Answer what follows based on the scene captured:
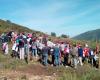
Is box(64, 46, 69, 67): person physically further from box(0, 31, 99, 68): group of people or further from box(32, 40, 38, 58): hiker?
box(32, 40, 38, 58): hiker

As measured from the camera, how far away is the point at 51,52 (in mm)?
32594

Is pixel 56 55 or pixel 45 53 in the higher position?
pixel 45 53

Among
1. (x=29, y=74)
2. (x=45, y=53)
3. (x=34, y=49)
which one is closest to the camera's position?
(x=29, y=74)

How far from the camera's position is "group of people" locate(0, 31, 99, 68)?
3225 cm

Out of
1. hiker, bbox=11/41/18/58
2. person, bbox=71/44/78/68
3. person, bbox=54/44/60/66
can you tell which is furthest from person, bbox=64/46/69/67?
hiker, bbox=11/41/18/58

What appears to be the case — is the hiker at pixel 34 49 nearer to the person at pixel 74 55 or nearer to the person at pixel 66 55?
the person at pixel 66 55

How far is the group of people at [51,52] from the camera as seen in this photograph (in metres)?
32.2

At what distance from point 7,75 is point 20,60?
6699 mm

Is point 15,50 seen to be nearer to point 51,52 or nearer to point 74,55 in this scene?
point 51,52

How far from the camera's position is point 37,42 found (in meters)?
33.5

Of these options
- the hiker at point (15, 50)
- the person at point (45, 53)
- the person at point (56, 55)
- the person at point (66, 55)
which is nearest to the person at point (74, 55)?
the person at point (66, 55)

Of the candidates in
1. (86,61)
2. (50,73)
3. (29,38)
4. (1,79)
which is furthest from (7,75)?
(86,61)

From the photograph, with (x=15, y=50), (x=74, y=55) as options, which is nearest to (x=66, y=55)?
(x=74, y=55)

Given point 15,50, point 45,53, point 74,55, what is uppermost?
point 15,50
